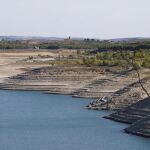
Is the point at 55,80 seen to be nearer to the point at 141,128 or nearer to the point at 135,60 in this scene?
the point at 135,60

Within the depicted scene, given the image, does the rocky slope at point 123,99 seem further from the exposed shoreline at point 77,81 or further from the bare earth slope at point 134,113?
the bare earth slope at point 134,113

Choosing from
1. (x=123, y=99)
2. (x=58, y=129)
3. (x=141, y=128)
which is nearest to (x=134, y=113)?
(x=141, y=128)

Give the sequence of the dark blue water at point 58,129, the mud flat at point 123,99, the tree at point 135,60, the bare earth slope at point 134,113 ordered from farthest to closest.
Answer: the tree at point 135,60 → the mud flat at point 123,99 → the bare earth slope at point 134,113 → the dark blue water at point 58,129

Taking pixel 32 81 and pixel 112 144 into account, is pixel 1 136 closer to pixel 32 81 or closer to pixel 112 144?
pixel 112 144

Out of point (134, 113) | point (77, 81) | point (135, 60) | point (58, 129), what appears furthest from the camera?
point (135, 60)

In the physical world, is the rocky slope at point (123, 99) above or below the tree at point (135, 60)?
below

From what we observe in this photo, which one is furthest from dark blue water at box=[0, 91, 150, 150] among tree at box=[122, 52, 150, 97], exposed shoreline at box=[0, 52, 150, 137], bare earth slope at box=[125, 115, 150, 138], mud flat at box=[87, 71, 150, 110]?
tree at box=[122, 52, 150, 97]

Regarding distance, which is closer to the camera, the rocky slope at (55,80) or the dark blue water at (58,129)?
the dark blue water at (58,129)

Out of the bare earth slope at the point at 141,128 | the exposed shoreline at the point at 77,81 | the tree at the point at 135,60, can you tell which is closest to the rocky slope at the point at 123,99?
the exposed shoreline at the point at 77,81

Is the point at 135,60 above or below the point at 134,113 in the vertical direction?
above

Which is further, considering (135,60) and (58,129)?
(135,60)
